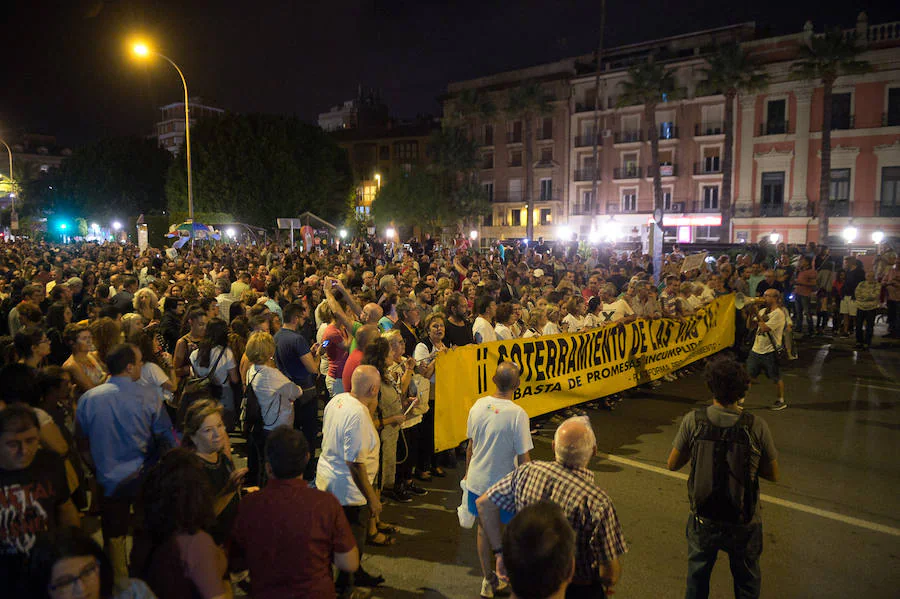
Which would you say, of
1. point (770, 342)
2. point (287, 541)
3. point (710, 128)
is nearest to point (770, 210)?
point (710, 128)

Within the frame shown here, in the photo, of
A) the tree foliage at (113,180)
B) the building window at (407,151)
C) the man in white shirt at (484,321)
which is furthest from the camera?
the building window at (407,151)

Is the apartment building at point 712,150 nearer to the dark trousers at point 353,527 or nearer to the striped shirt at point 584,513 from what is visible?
the dark trousers at point 353,527

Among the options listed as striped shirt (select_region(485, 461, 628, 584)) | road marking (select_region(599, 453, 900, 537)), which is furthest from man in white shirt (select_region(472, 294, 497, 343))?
striped shirt (select_region(485, 461, 628, 584))

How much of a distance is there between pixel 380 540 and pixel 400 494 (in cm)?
99

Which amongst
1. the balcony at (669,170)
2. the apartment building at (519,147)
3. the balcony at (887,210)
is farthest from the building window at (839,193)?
the apartment building at (519,147)

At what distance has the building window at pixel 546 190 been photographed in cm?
5504

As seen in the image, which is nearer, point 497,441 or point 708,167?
point 497,441

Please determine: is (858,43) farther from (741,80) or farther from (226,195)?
(226,195)

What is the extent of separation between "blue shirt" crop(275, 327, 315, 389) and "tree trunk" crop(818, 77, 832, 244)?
1522 inches

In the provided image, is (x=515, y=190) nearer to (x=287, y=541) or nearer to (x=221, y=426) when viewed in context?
(x=221, y=426)

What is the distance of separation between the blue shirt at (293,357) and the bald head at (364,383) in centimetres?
188

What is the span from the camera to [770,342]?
912 centimetres

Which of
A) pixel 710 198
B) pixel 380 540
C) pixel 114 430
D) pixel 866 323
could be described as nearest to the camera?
pixel 114 430

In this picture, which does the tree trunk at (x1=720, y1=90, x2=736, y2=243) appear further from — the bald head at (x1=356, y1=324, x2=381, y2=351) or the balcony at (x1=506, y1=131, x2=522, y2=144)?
the bald head at (x1=356, y1=324, x2=381, y2=351)
